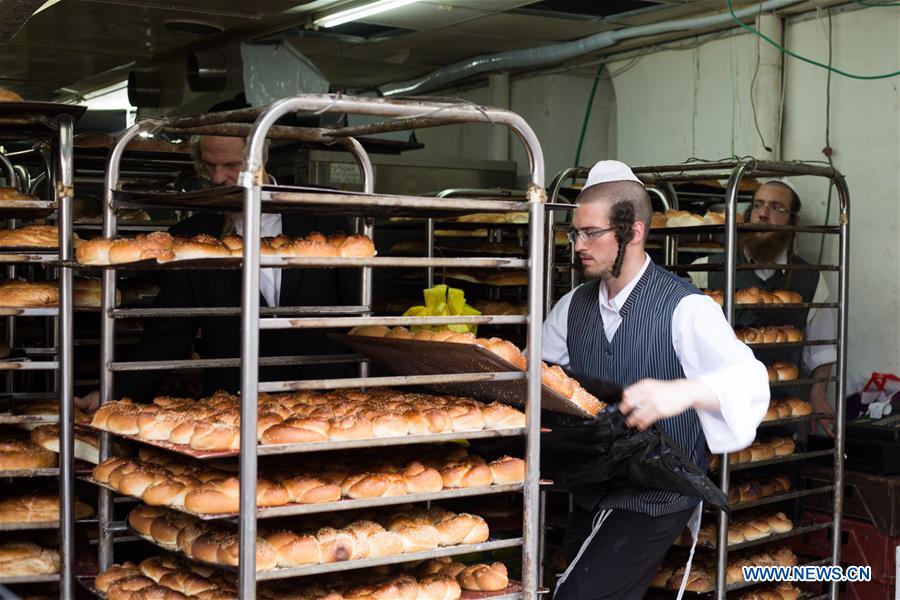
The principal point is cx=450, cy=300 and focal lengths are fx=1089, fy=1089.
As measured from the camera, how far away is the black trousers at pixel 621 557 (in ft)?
10.0

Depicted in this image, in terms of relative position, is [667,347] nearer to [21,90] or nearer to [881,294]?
[881,294]

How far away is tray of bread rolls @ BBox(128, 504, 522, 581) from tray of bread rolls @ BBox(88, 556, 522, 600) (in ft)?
0.28

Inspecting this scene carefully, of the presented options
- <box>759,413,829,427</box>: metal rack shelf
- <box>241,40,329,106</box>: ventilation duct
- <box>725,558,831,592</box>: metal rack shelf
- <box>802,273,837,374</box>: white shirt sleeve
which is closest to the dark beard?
<box>802,273,837,374</box>: white shirt sleeve

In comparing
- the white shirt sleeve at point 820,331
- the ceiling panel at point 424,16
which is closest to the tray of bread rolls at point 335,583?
the white shirt sleeve at point 820,331

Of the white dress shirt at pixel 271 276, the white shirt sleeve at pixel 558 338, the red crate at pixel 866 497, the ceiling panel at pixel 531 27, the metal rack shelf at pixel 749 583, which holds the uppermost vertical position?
the ceiling panel at pixel 531 27

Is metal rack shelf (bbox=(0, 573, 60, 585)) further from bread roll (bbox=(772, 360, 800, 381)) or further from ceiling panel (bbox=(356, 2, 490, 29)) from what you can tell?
ceiling panel (bbox=(356, 2, 490, 29))

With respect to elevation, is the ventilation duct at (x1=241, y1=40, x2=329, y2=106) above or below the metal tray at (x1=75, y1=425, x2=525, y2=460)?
above

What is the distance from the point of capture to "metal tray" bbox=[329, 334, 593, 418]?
2.51m

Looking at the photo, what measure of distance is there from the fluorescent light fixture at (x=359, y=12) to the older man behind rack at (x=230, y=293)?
2594 mm

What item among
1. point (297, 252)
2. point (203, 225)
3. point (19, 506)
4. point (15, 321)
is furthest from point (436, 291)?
point (15, 321)

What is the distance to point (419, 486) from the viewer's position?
251cm

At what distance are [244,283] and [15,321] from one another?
304 centimetres

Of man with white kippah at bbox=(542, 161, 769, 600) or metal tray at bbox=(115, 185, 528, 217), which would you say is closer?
metal tray at bbox=(115, 185, 528, 217)

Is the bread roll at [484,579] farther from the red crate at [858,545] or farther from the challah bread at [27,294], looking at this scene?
the red crate at [858,545]
